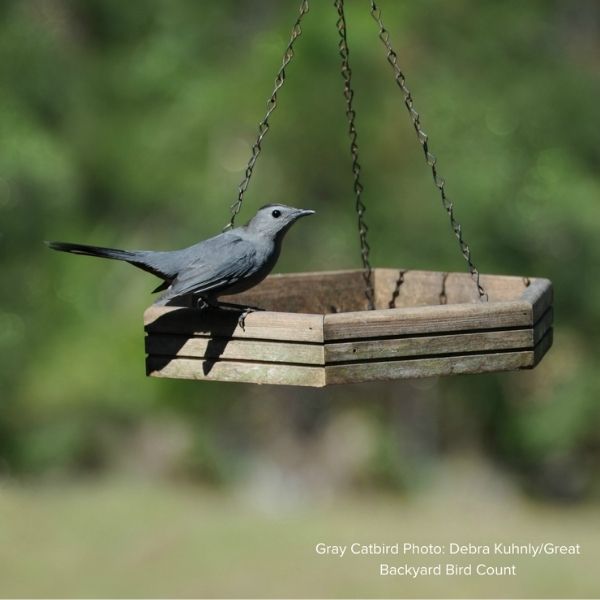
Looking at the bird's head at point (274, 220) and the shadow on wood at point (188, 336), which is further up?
the bird's head at point (274, 220)

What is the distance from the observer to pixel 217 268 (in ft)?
11.2

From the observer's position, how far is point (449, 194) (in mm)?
9250

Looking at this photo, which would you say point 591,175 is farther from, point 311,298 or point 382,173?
point 311,298

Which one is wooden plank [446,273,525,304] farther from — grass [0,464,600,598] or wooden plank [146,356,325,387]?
grass [0,464,600,598]

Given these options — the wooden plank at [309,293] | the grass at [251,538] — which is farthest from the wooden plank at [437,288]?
the grass at [251,538]

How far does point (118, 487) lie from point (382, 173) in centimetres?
378

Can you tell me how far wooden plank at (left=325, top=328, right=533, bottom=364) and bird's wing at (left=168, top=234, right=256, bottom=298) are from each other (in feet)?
1.49

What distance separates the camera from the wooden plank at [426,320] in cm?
318

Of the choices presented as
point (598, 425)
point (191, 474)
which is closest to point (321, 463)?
point (191, 474)

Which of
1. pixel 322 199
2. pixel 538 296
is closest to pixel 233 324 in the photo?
pixel 538 296

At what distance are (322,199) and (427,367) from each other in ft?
21.7

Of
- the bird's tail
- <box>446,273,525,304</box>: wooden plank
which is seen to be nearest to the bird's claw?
the bird's tail

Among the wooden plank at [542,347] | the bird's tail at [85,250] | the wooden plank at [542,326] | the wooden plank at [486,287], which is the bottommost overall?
the wooden plank at [542,347]

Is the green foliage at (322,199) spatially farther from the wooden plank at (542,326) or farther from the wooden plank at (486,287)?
the wooden plank at (542,326)
